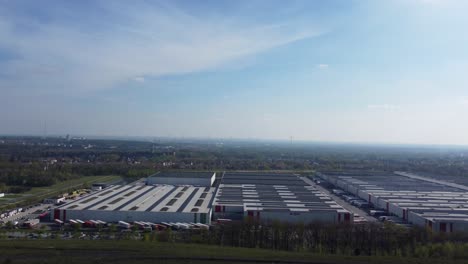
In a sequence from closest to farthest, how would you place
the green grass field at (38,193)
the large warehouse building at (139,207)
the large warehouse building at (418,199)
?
the large warehouse building at (418,199)
the large warehouse building at (139,207)
the green grass field at (38,193)

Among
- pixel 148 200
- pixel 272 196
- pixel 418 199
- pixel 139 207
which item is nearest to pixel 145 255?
pixel 139 207

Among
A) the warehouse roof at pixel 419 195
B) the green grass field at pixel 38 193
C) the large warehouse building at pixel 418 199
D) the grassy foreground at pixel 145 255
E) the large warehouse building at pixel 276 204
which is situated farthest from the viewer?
the green grass field at pixel 38 193

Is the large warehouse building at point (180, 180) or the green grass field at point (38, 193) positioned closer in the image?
the green grass field at point (38, 193)

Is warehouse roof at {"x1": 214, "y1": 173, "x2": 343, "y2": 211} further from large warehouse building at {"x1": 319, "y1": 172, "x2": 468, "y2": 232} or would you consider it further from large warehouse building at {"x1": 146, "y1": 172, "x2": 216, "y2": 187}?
large warehouse building at {"x1": 319, "y1": 172, "x2": 468, "y2": 232}

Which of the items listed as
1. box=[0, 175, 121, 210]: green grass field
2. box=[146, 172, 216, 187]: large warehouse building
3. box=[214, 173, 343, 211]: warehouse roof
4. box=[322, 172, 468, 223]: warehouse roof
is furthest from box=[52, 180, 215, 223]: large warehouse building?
box=[322, 172, 468, 223]: warehouse roof

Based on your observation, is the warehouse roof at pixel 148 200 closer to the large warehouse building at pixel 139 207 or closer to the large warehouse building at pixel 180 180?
the large warehouse building at pixel 139 207

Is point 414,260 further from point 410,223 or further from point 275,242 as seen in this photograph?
point 410,223

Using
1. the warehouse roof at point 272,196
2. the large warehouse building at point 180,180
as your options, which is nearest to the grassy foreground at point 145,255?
the warehouse roof at point 272,196

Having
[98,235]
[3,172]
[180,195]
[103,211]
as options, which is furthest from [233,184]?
[3,172]
